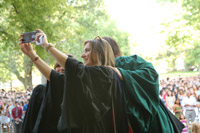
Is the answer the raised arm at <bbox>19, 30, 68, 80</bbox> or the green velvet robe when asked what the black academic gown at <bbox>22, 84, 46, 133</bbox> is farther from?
the green velvet robe

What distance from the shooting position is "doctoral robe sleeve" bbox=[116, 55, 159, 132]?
7.77 feet

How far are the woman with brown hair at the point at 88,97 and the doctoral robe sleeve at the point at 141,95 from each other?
0.09 meters

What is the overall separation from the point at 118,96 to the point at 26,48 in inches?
40.4

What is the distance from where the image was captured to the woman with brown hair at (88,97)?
84.6 inches

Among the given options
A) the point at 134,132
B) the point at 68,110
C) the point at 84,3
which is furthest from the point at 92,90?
the point at 84,3

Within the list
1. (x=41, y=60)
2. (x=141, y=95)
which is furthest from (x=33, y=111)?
(x=141, y=95)

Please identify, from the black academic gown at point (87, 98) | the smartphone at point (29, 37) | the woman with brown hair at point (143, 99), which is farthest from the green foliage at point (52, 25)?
the black academic gown at point (87, 98)

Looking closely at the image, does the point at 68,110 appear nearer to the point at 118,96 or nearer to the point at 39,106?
the point at 118,96

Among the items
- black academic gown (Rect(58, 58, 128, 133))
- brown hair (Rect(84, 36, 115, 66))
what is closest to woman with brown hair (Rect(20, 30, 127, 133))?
black academic gown (Rect(58, 58, 128, 133))

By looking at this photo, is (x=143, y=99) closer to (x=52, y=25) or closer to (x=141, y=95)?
(x=141, y=95)

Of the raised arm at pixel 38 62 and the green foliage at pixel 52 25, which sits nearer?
the raised arm at pixel 38 62

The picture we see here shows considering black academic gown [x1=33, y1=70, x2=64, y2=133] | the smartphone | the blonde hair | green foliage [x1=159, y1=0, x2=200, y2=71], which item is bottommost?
the blonde hair

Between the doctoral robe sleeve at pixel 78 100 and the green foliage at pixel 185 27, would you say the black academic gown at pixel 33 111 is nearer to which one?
the doctoral robe sleeve at pixel 78 100

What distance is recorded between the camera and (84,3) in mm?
27016
